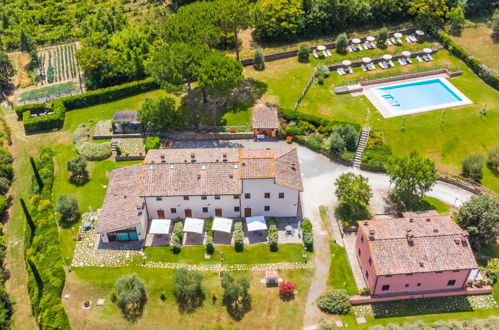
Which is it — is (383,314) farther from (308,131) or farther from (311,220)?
(308,131)

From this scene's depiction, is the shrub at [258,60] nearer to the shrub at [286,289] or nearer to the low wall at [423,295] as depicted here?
the shrub at [286,289]

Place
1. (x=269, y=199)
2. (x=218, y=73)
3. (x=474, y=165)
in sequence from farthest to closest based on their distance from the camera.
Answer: (x=218, y=73) → (x=474, y=165) → (x=269, y=199)

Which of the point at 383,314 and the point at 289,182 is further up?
the point at 289,182

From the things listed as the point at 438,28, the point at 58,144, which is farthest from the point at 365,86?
the point at 58,144

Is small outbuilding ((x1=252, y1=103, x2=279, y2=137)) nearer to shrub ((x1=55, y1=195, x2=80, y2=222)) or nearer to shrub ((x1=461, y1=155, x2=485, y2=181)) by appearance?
shrub ((x1=461, y1=155, x2=485, y2=181))

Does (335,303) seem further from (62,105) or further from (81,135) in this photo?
(62,105)

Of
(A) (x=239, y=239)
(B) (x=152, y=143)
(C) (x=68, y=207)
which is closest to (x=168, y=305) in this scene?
(A) (x=239, y=239)

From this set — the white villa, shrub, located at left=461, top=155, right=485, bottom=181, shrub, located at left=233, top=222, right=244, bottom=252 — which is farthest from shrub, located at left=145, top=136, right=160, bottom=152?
shrub, located at left=461, top=155, right=485, bottom=181
